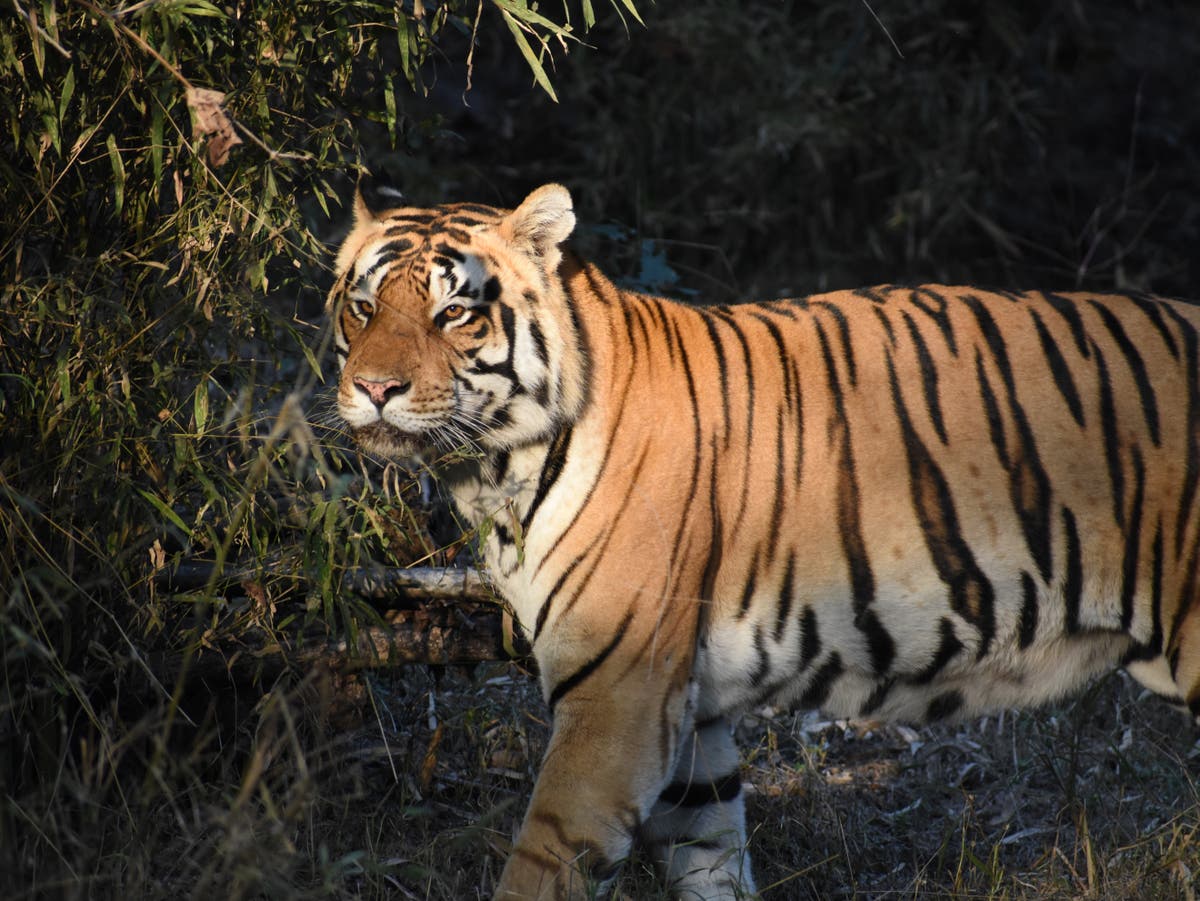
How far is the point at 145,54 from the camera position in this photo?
307cm

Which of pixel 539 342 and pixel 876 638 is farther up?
pixel 539 342

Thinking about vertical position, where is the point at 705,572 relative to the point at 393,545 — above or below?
above

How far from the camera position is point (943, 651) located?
3.12 m

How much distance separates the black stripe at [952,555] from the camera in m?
3.09

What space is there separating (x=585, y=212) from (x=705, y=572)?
413 cm

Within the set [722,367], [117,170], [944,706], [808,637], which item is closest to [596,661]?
[808,637]

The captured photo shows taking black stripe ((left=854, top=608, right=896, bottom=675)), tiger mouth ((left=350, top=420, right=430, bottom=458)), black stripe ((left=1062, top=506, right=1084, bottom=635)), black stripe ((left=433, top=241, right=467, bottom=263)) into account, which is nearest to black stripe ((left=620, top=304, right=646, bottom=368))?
black stripe ((left=433, top=241, right=467, bottom=263))

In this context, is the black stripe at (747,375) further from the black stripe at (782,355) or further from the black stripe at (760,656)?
the black stripe at (760,656)

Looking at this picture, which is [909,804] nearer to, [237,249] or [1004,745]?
[1004,745]

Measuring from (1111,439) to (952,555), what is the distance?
44 cm

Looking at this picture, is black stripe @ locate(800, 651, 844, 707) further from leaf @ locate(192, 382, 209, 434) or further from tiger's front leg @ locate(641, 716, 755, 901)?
leaf @ locate(192, 382, 209, 434)

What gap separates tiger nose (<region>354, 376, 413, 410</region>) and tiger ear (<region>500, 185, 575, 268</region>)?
1.48 feet

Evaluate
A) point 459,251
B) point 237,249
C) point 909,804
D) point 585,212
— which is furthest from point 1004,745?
point 585,212

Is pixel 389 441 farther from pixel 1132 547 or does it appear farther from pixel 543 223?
pixel 1132 547
